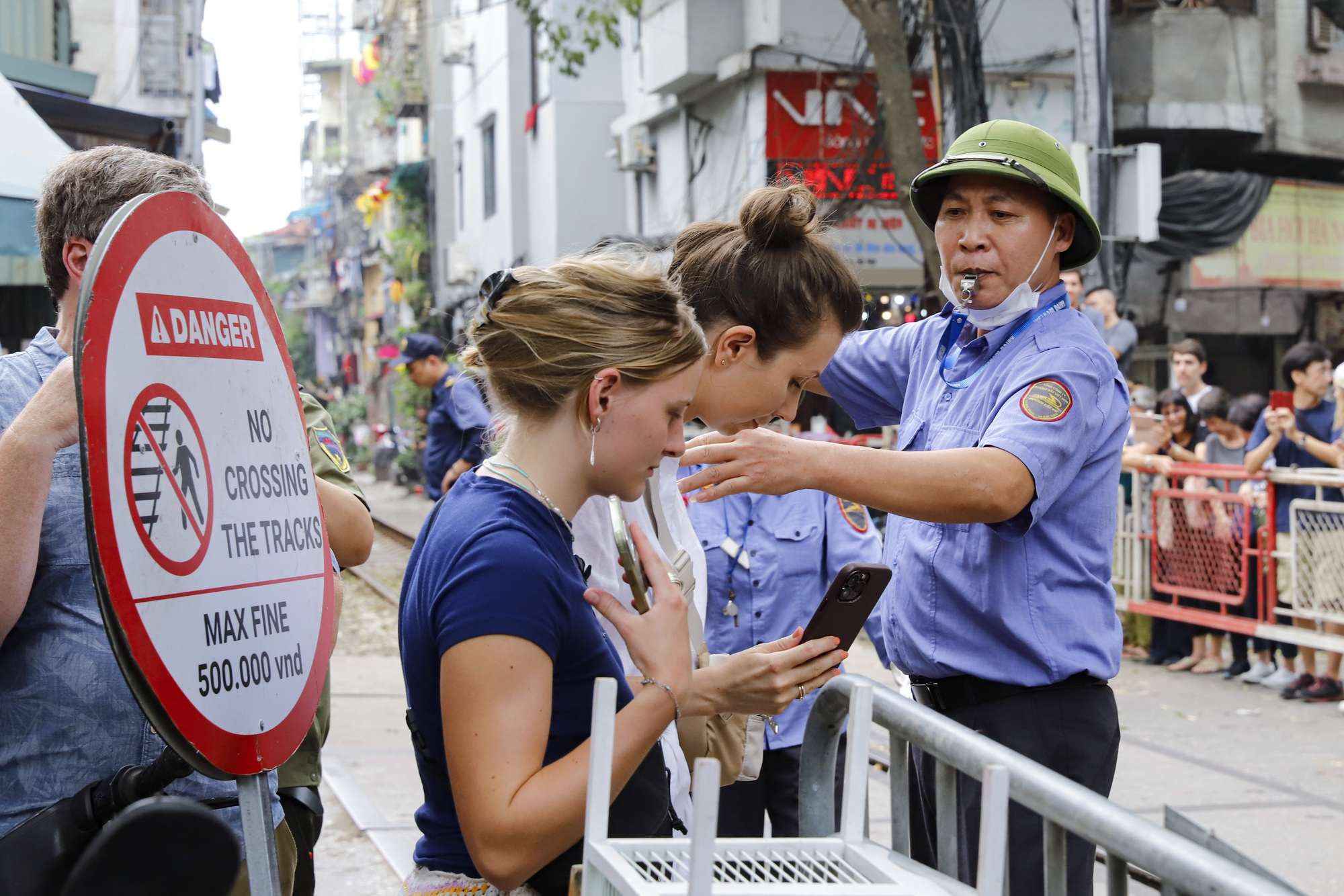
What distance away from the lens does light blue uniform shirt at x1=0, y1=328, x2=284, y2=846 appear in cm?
205

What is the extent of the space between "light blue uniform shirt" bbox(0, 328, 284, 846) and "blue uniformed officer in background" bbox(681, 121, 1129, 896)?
0.99m

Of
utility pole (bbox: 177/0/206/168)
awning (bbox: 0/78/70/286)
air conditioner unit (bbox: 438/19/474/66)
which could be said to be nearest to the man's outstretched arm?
awning (bbox: 0/78/70/286)

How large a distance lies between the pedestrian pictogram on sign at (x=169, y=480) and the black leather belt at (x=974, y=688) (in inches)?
58.6

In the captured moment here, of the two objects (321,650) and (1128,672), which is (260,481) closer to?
(321,650)

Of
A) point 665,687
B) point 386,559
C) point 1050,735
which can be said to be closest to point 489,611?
point 665,687

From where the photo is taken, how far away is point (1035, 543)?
2469 mm

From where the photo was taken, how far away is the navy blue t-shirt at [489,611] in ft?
5.57

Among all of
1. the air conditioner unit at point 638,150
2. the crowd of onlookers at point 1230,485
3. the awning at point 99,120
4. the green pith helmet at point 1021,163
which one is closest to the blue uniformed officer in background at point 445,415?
the awning at point 99,120

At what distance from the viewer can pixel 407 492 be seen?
2617 cm

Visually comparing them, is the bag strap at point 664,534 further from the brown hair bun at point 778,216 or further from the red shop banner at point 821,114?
the red shop banner at point 821,114

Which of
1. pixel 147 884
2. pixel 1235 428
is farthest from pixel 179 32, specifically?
pixel 147 884

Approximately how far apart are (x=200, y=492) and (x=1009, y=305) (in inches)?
65.9

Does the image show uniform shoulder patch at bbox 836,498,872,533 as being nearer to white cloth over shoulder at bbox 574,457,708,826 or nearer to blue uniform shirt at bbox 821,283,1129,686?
blue uniform shirt at bbox 821,283,1129,686

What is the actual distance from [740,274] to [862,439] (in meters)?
8.48
